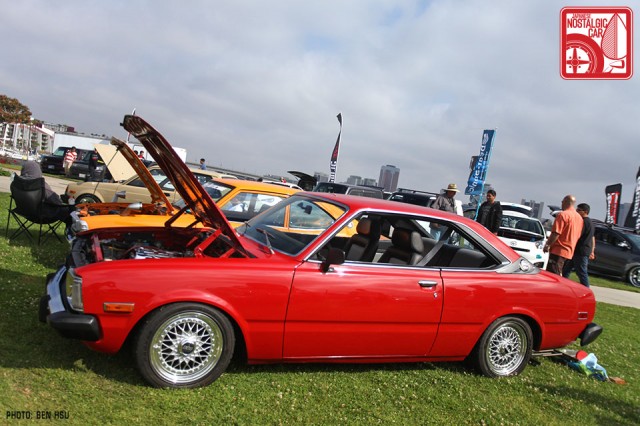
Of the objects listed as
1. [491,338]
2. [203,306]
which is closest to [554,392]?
[491,338]

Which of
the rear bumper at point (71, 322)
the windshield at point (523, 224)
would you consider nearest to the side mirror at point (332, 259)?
the rear bumper at point (71, 322)

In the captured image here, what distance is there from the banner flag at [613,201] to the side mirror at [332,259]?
25.1 meters

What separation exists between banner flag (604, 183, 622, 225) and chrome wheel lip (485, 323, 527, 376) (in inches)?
924

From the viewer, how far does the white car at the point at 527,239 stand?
10703 mm

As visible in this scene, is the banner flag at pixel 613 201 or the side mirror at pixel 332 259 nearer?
the side mirror at pixel 332 259

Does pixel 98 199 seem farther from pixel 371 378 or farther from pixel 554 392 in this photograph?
pixel 554 392

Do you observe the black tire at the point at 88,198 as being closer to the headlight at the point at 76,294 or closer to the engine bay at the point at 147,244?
the engine bay at the point at 147,244

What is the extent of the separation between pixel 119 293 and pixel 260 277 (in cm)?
94

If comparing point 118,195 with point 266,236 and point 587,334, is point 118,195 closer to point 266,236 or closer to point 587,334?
point 266,236

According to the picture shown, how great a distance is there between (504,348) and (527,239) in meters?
7.50

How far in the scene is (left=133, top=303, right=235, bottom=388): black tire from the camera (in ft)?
10.3

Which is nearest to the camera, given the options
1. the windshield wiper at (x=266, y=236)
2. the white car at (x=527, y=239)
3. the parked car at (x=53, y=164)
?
the windshield wiper at (x=266, y=236)

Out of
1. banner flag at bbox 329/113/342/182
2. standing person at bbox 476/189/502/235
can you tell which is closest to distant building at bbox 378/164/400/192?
banner flag at bbox 329/113/342/182

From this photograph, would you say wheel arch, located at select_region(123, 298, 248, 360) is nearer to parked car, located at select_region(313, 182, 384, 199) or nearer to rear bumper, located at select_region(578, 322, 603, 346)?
rear bumper, located at select_region(578, 322, 603, 346)
